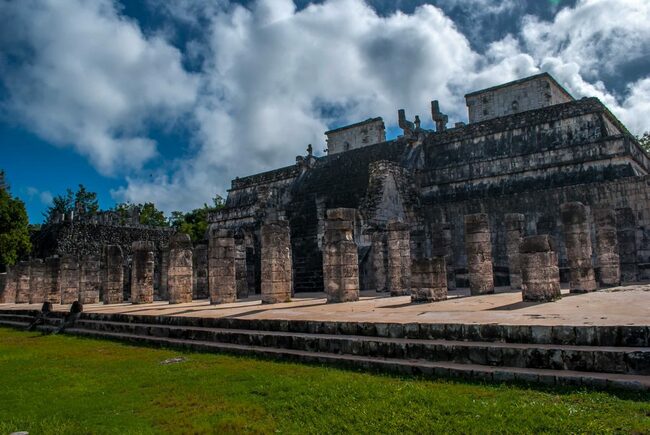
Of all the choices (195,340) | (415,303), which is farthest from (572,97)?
(195,340)

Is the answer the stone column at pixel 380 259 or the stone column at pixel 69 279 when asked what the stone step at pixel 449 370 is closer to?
→ the stone column at pixel 380 259

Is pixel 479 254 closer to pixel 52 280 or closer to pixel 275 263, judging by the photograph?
pixel 275 263

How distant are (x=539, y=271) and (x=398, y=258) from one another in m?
5.91

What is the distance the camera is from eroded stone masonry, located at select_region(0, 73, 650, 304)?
41.3 feet

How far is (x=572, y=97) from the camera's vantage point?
38.0 meters

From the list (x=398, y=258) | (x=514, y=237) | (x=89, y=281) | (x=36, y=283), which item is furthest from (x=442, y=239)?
(x=36, y=283)

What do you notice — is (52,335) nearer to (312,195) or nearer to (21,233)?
(312,195)

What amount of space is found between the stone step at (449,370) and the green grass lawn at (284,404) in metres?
0.19

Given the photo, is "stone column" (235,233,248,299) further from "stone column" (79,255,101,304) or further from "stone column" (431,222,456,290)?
"stone column" (431,222,456,290)

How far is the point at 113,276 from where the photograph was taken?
18.4 meters

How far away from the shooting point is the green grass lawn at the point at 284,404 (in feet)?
12.8

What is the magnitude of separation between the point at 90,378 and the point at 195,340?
2.42 metres

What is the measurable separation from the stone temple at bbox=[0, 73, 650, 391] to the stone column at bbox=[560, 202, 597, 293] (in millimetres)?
32

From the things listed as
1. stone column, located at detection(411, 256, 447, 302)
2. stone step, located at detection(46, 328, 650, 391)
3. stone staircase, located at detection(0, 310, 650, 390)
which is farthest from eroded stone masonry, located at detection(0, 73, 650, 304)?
stone step, located at detection(46, 328, 650, 391)
